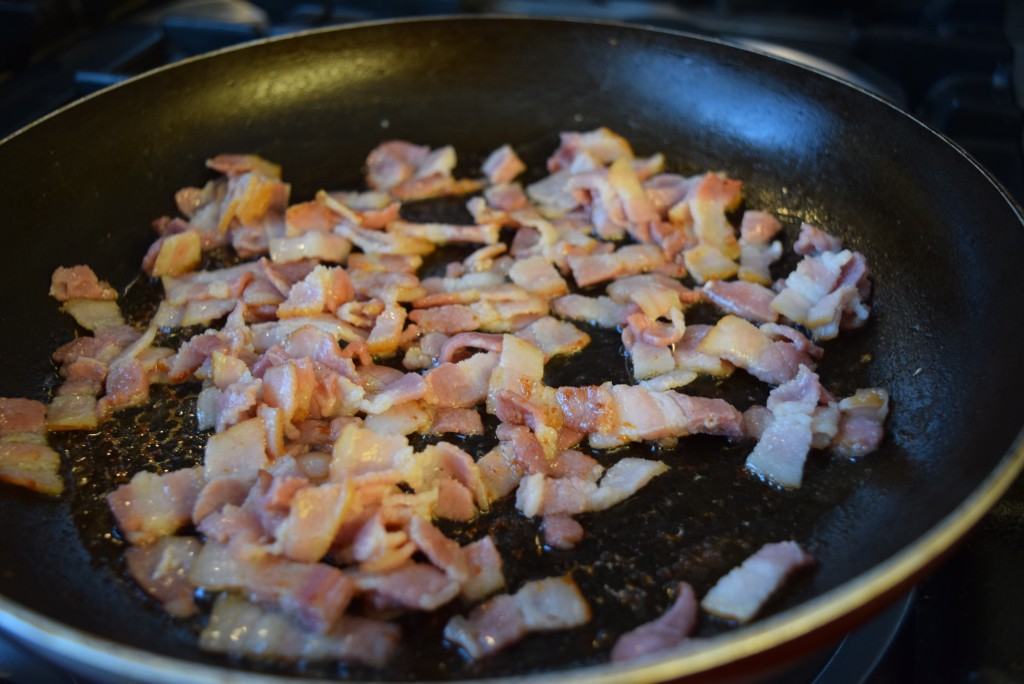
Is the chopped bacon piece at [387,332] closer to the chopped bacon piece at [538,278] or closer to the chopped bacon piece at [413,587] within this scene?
the chopped bacon piece at [538,278]

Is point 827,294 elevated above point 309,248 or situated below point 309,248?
above

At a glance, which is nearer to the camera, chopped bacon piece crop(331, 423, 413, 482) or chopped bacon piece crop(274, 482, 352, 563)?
chopped bacon piece crop(274, 482, 352, 563)

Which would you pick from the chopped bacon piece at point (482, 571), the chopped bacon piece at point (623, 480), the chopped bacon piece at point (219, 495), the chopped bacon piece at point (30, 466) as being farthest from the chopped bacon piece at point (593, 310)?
the chopped bacon piece at point (30, 466)

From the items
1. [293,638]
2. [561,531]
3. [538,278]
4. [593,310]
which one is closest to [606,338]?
[593,310]

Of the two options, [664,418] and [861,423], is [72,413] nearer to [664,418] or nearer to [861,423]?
[664,418]

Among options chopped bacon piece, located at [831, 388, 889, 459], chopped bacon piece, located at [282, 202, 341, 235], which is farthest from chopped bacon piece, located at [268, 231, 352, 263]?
chopped bacon piece, located at [831, 388, 889, 459]

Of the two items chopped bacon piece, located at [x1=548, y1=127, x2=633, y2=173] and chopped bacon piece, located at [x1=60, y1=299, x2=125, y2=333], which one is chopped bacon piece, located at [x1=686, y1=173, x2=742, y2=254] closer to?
chopped bacon piece, located at [x1=548, y1=127, x2=633, y2=173]

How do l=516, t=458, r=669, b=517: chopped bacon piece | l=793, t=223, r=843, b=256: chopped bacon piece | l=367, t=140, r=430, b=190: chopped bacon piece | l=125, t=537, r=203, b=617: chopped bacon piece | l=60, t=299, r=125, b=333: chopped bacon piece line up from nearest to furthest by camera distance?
l=125, t=537, r=203, b=617: chopped bacon piece → l=516, t=458, r=669, b=517: chopped bacon piece → l=60, t=299, r=125, b=333: chopped bacon piece → l=793, t=223, r=843, b=256: chopped bacon piece → l=367, t=140, r=430, b=190: chopped bacon piece
